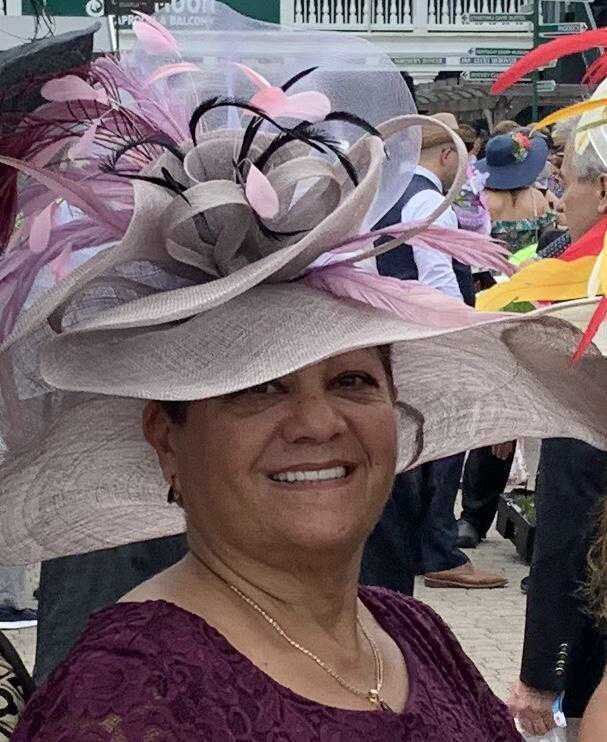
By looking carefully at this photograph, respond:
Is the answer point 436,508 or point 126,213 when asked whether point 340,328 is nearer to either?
point 126,213

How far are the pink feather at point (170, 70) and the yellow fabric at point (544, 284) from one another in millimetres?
525

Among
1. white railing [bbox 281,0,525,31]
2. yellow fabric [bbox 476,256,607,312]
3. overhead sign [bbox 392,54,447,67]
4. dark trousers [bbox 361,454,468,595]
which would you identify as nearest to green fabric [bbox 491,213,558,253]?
dark trousers [bbox 361,454,468,595]

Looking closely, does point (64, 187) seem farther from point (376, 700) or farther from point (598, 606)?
point (598, 606)

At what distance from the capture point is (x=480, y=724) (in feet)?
Answer: 6.64

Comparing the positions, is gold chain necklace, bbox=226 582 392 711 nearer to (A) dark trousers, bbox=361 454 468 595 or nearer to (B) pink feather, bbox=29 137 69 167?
(B) pink feather, bbox=29 137 69 167

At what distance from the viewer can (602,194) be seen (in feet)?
9.23

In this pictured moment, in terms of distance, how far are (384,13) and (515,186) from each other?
22986 mm

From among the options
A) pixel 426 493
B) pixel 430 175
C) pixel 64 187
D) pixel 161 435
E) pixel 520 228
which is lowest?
pixel 520 228

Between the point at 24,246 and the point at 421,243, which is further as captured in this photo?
the point at 421,243

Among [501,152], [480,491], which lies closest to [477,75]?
[501,152]

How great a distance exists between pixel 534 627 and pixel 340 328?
213cm

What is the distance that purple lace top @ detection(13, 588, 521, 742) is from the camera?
63.6 inches

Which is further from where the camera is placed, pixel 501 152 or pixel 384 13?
pixel 384 13

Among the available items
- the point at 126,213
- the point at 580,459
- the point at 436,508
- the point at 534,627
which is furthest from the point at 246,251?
the point at 436,508
